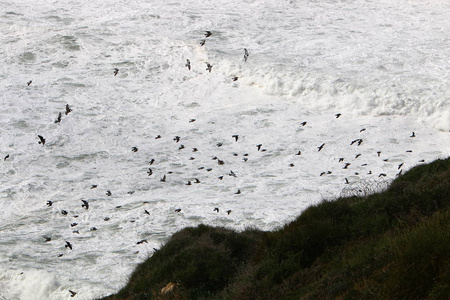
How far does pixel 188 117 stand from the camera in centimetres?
2953

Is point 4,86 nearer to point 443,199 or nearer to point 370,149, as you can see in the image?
point 370,149

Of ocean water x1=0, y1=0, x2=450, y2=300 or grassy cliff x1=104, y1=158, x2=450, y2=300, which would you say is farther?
ocean water x1=0, y1=0, x2=450, y2=300

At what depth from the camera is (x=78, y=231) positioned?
1977 cm

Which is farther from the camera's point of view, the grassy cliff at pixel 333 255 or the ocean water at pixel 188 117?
the ocean water at pixel 188 117

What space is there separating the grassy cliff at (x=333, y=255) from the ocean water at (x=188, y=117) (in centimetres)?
335

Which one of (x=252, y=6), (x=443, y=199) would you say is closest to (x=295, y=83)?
(x=252, y=6)

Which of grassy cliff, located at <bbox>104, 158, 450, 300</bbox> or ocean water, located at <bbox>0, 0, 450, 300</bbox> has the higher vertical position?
grassy cliff, located at <bbox>104, 158, 450, 300</bbox>

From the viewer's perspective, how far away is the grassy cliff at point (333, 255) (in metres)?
6.61

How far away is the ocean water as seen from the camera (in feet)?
65.0

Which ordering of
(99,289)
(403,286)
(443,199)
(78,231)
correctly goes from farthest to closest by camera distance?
(78,231)
(99,289)
(443,199)
(403,286)

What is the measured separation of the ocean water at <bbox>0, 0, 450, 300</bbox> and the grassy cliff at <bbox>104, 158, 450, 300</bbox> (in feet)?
11.0

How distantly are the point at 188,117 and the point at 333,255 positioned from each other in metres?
20.8

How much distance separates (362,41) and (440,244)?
31.2 metres

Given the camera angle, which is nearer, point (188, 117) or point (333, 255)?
point (333, 255)
